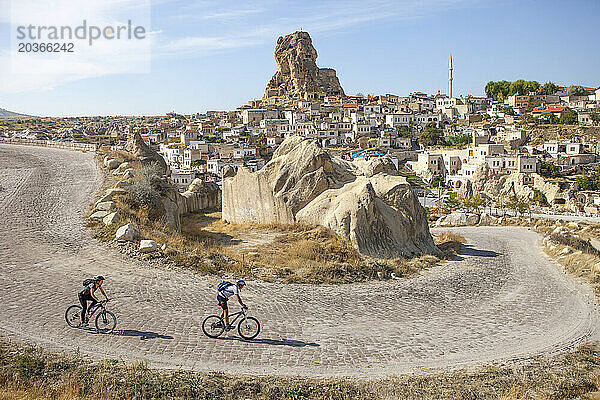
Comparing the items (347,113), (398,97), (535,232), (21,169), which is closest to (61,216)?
(21,169)

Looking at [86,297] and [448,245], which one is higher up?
[86,297]

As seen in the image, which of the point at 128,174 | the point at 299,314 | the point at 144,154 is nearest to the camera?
the point at 299,314

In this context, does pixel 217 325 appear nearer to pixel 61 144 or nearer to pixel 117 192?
pixel 117 192

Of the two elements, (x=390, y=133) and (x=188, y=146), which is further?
(x=390, y=133)

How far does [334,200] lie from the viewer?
14.2m

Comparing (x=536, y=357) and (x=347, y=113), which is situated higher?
(x=347, y=113)

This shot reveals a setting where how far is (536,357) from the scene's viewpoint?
292 inches

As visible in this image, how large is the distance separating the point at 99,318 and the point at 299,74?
112987 millimetres

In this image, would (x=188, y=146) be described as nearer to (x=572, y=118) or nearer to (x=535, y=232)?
(x=535, y=232)

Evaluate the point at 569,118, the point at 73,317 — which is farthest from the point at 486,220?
the point at 569,118

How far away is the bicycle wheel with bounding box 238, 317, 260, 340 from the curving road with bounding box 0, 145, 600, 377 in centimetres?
12

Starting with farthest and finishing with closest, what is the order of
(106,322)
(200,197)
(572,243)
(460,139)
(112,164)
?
1. (460,139)
2. (112,164)
3. (200,197)
4. (572,243)
5. (106,322)

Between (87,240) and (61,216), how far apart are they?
2834 mm

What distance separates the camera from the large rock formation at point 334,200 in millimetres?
13188
